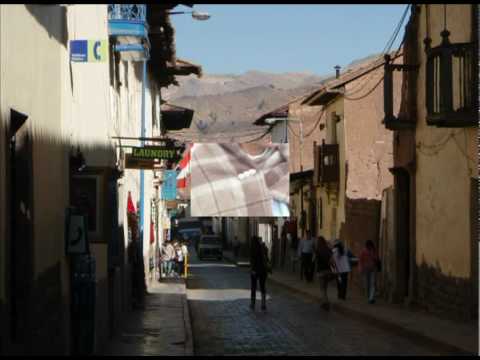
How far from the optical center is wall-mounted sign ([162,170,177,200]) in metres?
45.3

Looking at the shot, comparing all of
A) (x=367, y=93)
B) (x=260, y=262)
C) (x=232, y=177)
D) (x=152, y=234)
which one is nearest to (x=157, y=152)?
(x=260, y=262)

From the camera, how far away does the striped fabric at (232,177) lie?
41469mm

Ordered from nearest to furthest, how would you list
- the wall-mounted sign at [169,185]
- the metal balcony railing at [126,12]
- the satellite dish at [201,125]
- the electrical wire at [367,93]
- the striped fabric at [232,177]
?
the metal balcony railing at [126,12] < the electrical wire at [367,93] < the striped fabric at [232,177] < the wall-mounted sign at [169,185] < the satellite dish at [201,125]

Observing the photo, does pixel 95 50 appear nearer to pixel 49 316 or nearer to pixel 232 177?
pixel 49 316


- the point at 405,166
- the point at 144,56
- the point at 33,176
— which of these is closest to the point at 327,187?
the point at 405,166

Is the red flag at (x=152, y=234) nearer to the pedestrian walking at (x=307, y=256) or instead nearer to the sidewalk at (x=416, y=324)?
the pedestrian walking at (x=307, y=256)

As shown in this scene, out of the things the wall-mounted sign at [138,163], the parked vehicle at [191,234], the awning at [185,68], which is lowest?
the parked vehicle at [191,234]

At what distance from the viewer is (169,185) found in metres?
→ 45.7

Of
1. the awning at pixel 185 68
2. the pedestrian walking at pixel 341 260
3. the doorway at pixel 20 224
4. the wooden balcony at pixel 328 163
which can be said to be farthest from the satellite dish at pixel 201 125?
the doorway at pixel 20 224

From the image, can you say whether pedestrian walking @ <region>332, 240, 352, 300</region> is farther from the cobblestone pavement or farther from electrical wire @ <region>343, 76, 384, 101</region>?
electrical wire @ <region>343, 76, 384, 101</region>

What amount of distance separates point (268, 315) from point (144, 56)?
257 inches

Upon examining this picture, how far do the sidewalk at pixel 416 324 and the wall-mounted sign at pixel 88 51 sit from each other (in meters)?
6.38

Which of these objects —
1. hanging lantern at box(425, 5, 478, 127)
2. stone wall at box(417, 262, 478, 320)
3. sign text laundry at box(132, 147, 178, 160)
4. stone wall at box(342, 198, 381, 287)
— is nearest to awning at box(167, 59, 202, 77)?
stone wall at box(342, 198, 381, 287)

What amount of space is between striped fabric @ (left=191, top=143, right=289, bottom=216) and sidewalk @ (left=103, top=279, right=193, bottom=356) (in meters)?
12.4
